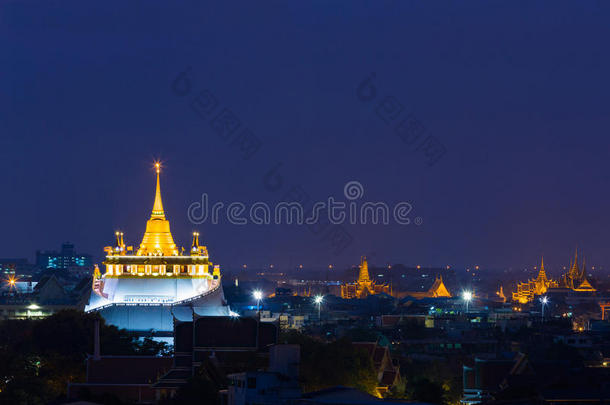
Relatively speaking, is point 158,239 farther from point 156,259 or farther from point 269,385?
point 269,385

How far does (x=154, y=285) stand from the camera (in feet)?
400

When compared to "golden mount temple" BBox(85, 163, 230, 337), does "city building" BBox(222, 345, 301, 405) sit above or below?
below

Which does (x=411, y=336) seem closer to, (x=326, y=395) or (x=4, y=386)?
(x=4, y=386)

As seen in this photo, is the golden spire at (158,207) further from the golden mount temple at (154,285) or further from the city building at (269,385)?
the city building at (269,385)

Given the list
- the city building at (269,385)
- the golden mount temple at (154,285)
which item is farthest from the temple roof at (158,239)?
the city building at (269,385)

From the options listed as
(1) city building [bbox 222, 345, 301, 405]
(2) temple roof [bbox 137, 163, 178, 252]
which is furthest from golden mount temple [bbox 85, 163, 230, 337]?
(1) city building [bbox 222, 345, 301, 405]

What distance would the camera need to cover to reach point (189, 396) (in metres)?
72.3

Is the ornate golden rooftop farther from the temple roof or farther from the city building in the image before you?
the city building

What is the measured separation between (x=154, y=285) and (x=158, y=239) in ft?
18.9

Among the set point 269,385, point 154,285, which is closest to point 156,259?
point 154,285

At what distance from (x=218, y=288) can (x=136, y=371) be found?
3711 centimetres

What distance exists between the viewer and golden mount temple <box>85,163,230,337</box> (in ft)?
379

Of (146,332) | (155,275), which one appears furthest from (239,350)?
(155,275)

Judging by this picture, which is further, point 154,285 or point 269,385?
point 154,285
